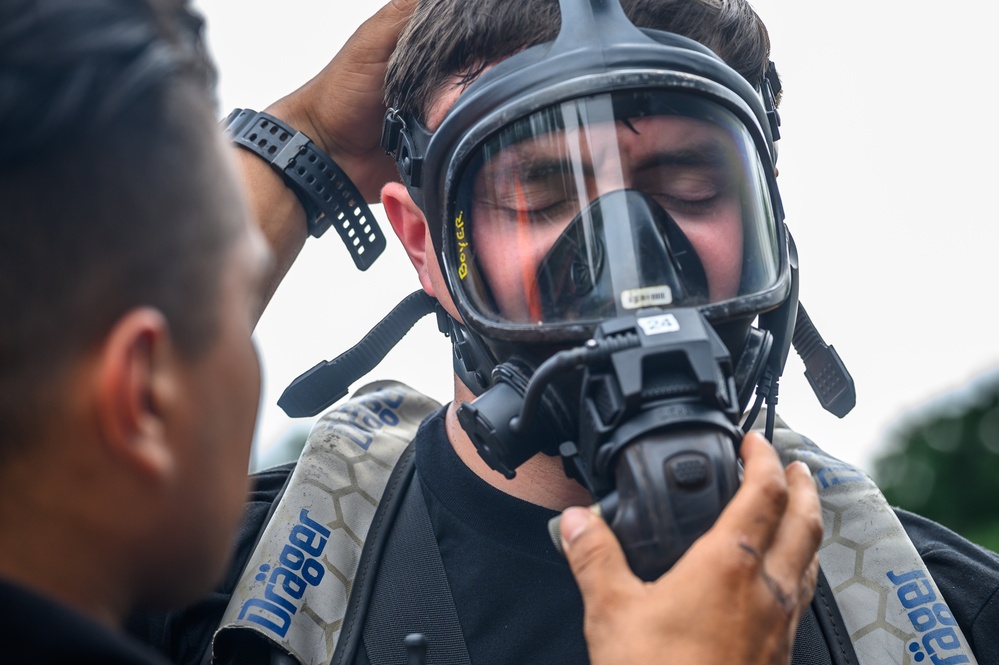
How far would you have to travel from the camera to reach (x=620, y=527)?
69.1 inches

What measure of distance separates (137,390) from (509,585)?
A: 1239 millimetres

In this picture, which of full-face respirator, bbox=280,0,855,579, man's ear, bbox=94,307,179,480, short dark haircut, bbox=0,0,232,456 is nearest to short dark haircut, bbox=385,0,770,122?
full-face respirator, bbox=280,0,855,579

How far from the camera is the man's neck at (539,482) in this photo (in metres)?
2.47

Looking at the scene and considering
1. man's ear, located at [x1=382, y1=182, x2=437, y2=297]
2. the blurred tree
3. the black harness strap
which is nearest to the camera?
the black harness strap

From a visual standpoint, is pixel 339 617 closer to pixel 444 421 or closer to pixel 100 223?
pixel 444 421

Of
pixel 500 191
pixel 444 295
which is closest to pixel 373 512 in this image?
pixel 444 295

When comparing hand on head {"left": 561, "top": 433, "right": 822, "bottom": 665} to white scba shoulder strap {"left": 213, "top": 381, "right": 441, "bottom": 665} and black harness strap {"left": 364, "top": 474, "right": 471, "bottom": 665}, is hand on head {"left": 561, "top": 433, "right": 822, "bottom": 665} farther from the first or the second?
white scba shoulder strap {"left": 213, "top": 381, "right": 441, "bottom": 665}

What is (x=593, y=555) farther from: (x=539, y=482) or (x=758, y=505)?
(x=539, y=482)

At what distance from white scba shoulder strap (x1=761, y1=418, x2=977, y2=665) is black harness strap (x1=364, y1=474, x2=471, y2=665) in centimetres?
84

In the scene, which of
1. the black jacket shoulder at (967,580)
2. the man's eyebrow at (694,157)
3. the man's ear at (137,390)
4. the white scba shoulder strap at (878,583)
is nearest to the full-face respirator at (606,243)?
the man's eyebrow at (694,157)

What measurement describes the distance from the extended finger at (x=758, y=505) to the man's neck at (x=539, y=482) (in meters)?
0.78

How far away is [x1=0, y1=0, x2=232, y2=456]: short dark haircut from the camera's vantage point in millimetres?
1185

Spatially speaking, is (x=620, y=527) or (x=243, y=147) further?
(x=243, y=147)

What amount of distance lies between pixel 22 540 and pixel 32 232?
355mm
